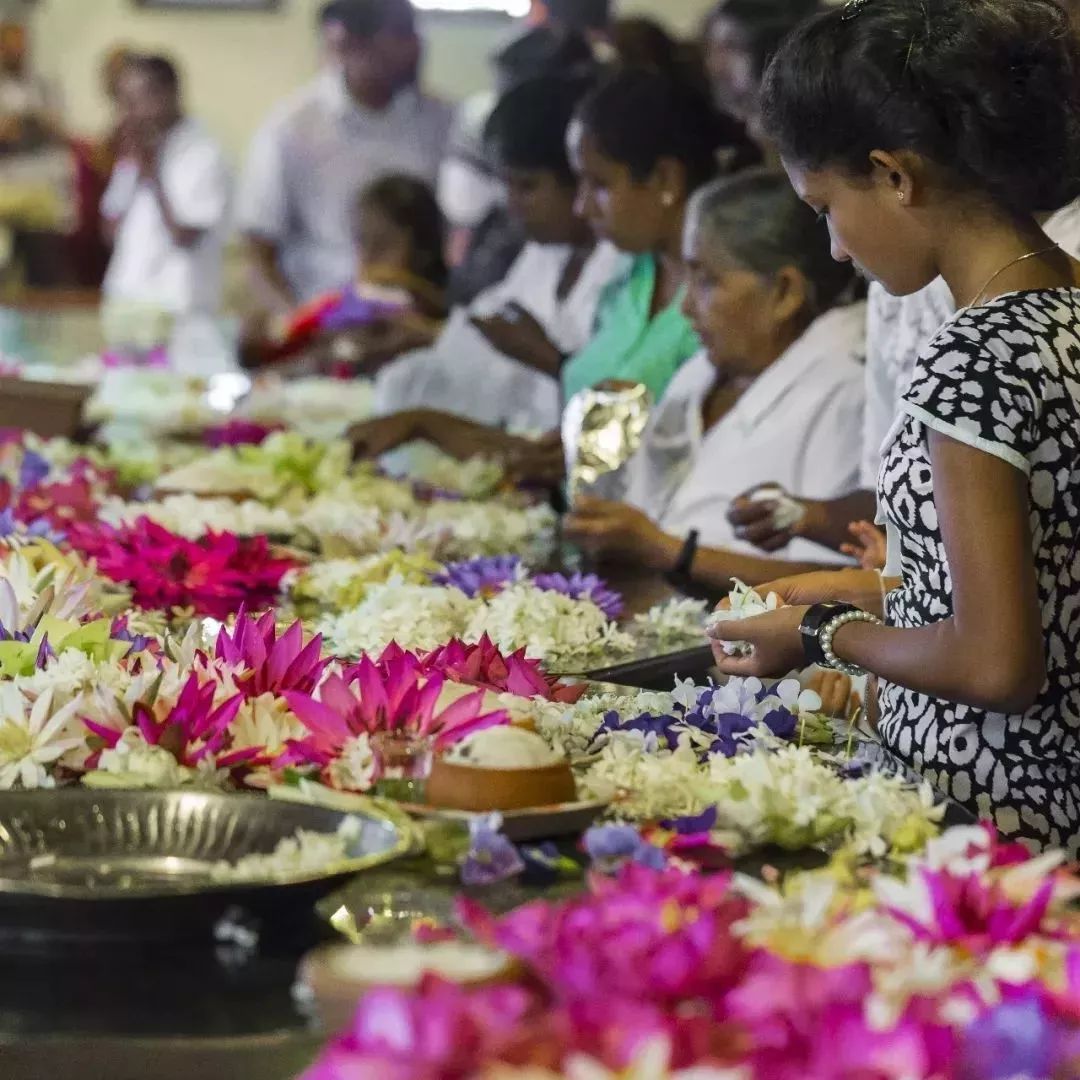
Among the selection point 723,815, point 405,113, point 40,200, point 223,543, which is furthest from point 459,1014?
point 40,200

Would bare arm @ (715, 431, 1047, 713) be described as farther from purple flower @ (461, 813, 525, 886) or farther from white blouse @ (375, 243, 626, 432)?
white blouse @ (375, 243, 626, 432)

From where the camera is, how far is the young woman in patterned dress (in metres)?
1.74

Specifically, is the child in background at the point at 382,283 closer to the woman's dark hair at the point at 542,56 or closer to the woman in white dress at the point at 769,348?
the woman's dark hair at the point at 542,56

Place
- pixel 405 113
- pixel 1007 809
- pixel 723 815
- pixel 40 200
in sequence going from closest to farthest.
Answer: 1. pixel 723 815
2. pixel 1007 809
3. pixel 405 113
4. pixel 40 200

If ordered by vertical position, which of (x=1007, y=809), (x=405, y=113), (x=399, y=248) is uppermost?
(x=405, y=113)

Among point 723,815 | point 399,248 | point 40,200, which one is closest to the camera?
point 723,815

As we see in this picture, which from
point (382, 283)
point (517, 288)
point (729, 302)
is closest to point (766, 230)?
point (729, 302)

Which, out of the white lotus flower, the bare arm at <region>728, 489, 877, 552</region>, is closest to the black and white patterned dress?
the white lotus flower

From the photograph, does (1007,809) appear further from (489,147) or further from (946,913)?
(489,147)

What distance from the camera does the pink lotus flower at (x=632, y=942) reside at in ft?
3.88

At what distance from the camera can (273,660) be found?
6.26 feet

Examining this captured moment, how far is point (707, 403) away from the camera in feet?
12.3

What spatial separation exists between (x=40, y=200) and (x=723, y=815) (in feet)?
34.6

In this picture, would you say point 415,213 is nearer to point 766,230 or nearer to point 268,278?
point 268,278
